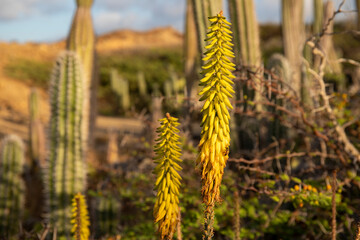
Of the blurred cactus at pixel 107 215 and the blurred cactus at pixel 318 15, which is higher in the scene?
the blurred cactus at pixel 318 15

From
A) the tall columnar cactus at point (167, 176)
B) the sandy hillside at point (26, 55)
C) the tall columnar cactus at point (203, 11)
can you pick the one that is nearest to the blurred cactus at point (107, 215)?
the tall columnar cactus at point (203, 11)

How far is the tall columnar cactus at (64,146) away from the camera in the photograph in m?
3.54

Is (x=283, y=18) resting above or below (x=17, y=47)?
below

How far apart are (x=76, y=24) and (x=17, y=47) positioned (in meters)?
27.2

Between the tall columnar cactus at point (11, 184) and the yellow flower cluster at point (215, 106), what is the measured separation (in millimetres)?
3642

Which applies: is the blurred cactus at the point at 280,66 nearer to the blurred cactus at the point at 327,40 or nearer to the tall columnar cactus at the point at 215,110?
the blurred cactus at the point at 327,40

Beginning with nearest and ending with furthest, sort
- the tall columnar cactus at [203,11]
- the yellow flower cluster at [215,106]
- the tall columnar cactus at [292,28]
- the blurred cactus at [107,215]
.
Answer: the yellow flower cluster at [215,106] → the tall columnar cactus at [203,11] → the blurred cactus at [107,215] → the tall columnar cactus at [292,28]

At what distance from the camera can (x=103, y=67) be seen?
2325cm

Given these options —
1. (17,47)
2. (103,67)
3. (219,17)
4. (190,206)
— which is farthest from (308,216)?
(17,47)

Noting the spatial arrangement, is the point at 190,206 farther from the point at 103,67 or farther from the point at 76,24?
the point at 103,67

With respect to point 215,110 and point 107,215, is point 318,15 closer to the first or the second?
point 107,215

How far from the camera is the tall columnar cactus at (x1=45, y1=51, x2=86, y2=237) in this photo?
3.54 metres

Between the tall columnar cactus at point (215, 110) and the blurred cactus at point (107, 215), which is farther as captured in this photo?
the blurred cactus at point (107, 215)

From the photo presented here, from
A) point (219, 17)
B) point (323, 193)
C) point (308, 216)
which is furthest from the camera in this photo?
point (308, 216)
